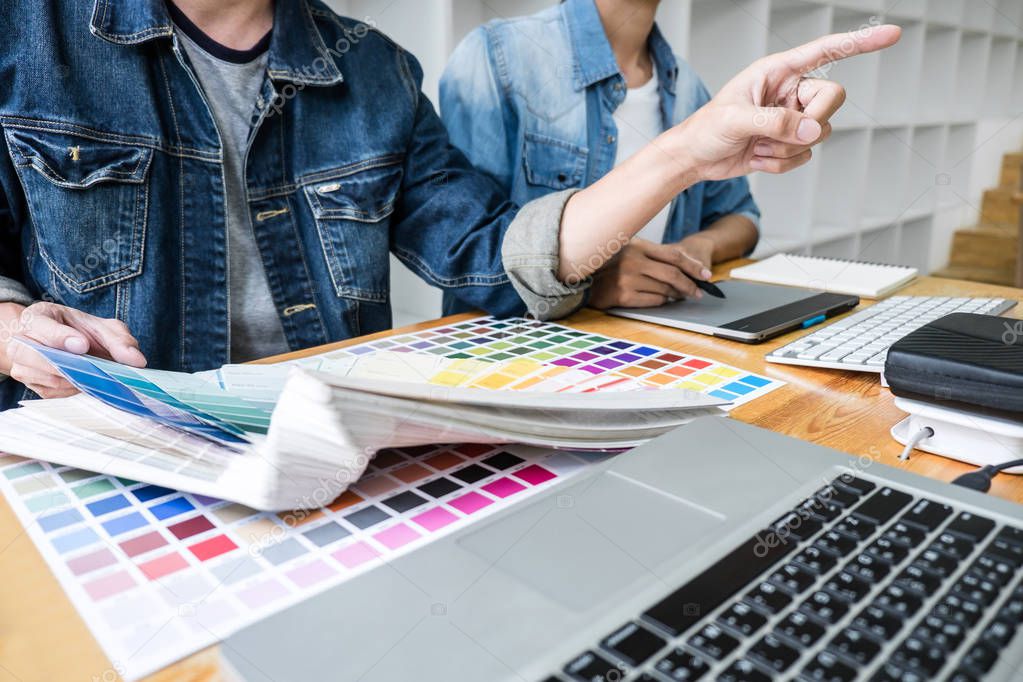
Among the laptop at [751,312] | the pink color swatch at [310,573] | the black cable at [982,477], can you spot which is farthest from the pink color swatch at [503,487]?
the laptop at [751,312]

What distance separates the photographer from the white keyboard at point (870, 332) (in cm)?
63

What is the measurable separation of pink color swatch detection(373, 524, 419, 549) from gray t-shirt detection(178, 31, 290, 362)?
57 centimetres

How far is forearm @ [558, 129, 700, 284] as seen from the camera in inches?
28.2

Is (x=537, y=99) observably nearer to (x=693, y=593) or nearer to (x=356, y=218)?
(x=356, y=218)

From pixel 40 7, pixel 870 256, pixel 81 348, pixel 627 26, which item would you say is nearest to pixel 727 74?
pixel 627 26

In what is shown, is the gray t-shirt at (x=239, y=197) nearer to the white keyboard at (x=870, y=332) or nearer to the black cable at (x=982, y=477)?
the white keyboard at (x=870, y=332)

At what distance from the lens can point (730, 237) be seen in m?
1.18

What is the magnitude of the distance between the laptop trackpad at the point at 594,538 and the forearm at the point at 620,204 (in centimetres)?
40

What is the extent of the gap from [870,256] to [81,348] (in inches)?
127

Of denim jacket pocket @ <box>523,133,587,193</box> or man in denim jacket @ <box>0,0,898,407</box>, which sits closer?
man in denim jacket @ <box>0,0,898,407</box>

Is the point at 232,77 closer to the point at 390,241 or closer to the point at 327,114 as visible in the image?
the point at 327,114

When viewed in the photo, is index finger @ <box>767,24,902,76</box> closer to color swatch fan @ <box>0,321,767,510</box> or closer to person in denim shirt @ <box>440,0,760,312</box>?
color swatch fan @ <box>0,321,767,510</box>

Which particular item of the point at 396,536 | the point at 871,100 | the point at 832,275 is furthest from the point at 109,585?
the point at 871,100

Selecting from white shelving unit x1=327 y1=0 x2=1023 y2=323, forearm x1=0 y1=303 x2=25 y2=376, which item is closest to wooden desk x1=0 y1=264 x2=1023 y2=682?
forearm x1=0 y1=303 x2=25 y2=376
